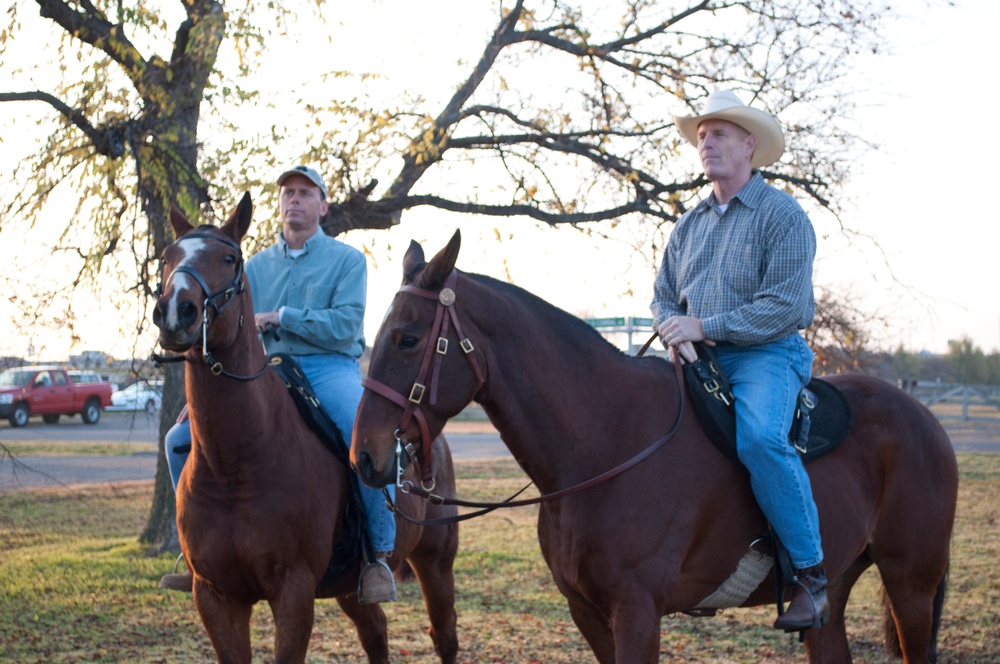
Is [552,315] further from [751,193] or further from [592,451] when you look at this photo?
[751,193]

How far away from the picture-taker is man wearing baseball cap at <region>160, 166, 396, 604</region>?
16.3 feet

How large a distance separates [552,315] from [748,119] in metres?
1.34

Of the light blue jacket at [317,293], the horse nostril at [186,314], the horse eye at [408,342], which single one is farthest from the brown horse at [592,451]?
the light blue jacket at [317,293]

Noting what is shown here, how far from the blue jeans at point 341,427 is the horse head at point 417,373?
165 cm

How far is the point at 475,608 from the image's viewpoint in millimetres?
8711

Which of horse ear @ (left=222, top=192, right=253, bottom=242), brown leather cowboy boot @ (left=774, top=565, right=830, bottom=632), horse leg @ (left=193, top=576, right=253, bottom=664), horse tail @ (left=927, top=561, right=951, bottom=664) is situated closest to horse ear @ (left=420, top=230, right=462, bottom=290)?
horse ear @ (left=222, top=192, right=253, bottom=242)

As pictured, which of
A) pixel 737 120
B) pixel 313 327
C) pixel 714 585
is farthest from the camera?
pixel 313 327

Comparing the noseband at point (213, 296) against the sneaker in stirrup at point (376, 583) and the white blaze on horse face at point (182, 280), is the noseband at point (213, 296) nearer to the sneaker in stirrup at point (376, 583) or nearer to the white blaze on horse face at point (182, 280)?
the white blaze on horse face at point (182, 280)

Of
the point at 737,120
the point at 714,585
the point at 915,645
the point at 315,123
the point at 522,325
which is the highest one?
the point at 315,123

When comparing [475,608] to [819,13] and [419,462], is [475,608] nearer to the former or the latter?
[419,462]

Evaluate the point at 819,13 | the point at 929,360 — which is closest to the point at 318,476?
the point at 819,13

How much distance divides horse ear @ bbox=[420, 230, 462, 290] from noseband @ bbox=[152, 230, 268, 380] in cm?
126

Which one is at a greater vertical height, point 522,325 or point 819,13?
point 819,13

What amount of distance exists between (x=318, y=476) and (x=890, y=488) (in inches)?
113
